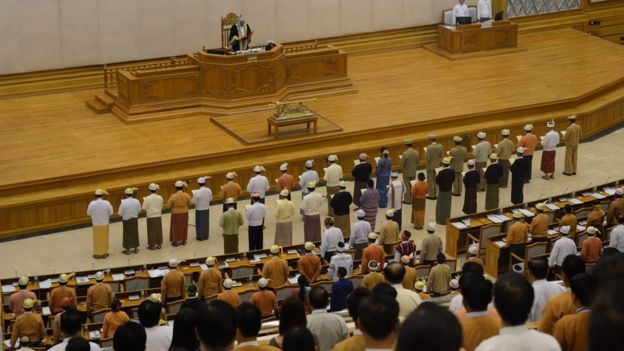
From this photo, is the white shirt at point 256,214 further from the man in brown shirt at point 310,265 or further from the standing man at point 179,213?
the man in brown shirt at point 310,265

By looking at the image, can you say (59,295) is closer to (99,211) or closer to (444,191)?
(99,211)

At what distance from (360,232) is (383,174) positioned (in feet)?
11.2

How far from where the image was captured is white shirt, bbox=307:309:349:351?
866cm

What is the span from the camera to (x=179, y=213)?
17.4 m

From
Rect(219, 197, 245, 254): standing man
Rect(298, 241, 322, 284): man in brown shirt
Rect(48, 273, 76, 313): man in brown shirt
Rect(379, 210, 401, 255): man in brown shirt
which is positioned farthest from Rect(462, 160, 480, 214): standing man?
Rect(48, 273, 76, 313): man in brown shirt

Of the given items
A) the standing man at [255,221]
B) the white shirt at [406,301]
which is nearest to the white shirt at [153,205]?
the standing man at [255,221]

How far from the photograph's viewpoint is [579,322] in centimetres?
696

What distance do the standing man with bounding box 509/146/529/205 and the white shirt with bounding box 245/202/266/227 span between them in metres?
4.67

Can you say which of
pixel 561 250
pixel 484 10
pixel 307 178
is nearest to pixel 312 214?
pixel 307 178

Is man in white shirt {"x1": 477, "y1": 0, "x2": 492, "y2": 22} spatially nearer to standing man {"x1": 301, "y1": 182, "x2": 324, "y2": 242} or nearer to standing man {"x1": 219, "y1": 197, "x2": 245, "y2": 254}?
standing man {"x1": 301, "y1": 182, "x2": 324, "y2": 242}

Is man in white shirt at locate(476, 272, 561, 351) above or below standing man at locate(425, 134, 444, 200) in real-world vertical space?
above

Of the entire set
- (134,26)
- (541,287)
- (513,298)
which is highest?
(513,298)

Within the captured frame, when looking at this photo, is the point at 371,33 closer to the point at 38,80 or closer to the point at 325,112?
the point at 325,112

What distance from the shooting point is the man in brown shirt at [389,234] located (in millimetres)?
15891
